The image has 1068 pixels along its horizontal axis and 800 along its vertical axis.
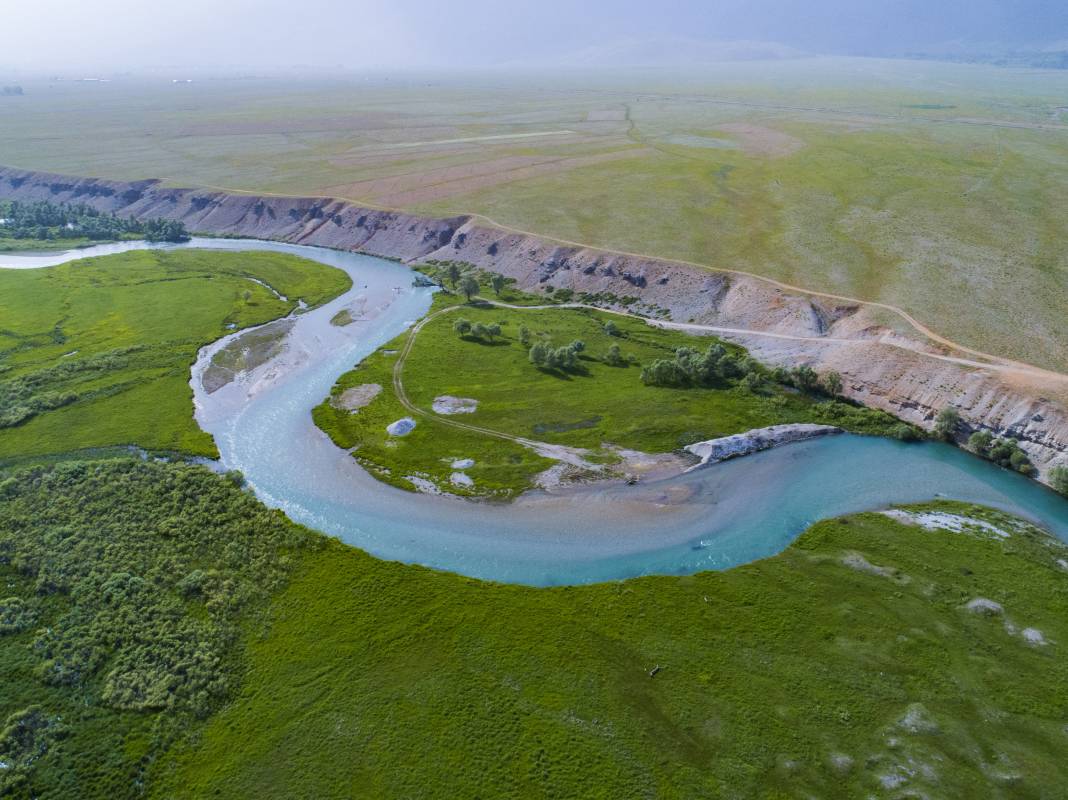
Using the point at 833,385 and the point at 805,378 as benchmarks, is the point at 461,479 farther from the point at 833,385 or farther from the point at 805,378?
the point at 833,385

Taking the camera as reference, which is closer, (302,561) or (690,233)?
(302,561)

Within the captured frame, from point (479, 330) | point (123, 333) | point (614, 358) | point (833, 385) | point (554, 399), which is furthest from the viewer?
point (123, 333)

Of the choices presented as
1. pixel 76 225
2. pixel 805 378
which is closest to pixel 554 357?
pixel 805 378

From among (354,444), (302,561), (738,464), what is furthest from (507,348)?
(302,561)

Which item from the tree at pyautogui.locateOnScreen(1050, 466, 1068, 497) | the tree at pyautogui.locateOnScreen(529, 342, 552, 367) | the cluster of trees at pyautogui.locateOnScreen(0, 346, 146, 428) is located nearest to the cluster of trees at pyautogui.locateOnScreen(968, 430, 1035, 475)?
the tree at pyautogui.locateOnScreen(1050, 466, 1068, 497)

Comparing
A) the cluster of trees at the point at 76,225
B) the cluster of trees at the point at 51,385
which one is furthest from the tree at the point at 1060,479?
the cluster of trees at the point at 76,225

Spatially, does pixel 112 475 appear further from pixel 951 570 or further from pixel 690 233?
pixel 690 233

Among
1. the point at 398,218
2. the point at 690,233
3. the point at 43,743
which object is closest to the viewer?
the point at 43,743
